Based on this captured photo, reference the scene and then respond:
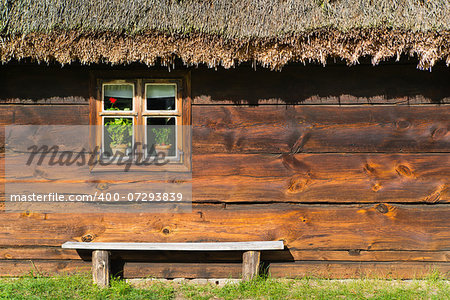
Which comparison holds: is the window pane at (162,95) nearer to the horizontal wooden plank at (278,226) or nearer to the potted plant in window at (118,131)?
the potted plant in window at (118,131)

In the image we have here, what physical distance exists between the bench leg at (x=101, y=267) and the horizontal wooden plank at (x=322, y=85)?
1.47 meters

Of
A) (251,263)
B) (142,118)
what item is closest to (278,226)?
(251,263)

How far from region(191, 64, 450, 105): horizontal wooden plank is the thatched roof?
0.80ft

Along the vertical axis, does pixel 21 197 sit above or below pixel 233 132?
below

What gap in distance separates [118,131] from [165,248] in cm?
105

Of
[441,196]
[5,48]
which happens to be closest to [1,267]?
[5,48]

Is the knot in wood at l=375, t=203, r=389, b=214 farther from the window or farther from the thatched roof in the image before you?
the window

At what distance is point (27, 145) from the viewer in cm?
315

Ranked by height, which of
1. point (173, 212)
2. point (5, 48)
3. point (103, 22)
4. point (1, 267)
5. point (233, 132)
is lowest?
point (1, 267)

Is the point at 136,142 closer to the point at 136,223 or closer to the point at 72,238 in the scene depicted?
the point at 136,223

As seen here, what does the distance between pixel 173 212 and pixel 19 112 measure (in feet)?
5.09

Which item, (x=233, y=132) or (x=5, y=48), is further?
(x=233, y=132)

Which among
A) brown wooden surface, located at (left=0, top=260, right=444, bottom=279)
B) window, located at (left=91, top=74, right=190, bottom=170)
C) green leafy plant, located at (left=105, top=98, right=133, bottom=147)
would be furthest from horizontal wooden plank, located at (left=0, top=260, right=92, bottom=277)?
green leafy plant, located at (left=105, top=98, right=133, bottom=147)

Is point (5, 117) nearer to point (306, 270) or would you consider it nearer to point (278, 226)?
point (278, 226)
